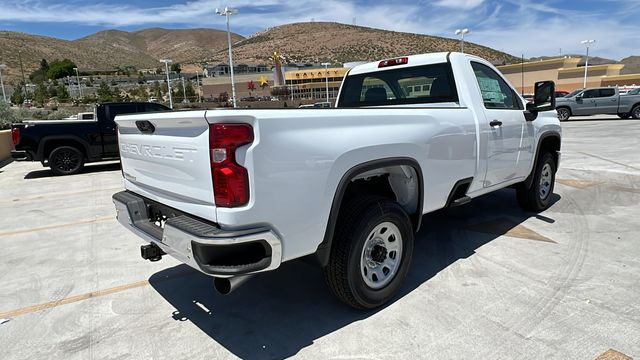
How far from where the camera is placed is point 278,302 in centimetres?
354

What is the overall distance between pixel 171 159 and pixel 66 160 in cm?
1000

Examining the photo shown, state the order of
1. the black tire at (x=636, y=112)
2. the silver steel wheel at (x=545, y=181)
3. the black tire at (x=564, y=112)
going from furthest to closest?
the black tire at (x=564, y=112)
the black tire at (x=636, y=112)
the silver steel wheel at (x=545, y=181)

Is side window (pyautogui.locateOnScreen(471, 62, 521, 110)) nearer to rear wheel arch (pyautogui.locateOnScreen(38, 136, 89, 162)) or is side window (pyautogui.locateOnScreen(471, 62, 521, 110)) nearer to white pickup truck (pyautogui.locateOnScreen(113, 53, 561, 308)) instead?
white pickup truck (pyautogui.locateOnScreen(113, 53, 561, 308))

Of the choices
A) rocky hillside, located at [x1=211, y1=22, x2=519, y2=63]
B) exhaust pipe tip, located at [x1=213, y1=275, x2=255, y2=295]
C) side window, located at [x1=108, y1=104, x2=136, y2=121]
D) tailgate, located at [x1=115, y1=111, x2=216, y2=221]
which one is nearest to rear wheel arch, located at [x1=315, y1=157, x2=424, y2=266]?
exhaust pipe tip, located at [x1=213, y1=275, x2=255, y2=295]

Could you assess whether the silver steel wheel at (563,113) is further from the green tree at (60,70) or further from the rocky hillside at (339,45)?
the green tree at (60,70)

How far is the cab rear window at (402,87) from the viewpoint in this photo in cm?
436

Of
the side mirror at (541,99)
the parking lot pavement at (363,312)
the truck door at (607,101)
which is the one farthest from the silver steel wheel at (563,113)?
the side mirror at (541,99)

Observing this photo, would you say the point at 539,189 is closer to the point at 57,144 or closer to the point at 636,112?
the point at 57,144

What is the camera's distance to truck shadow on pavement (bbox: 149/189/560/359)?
9.86 ft

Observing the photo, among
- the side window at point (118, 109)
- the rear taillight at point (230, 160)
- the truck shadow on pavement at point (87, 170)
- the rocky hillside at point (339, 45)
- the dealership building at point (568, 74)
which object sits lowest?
the truck shadow on pavement at point (87, 170)

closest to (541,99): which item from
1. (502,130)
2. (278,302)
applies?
(502,130)

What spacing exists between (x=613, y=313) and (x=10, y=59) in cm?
14474

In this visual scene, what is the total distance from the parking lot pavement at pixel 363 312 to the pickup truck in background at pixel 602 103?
1844cm

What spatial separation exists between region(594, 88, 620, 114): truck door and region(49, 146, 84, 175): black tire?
22.8 m
